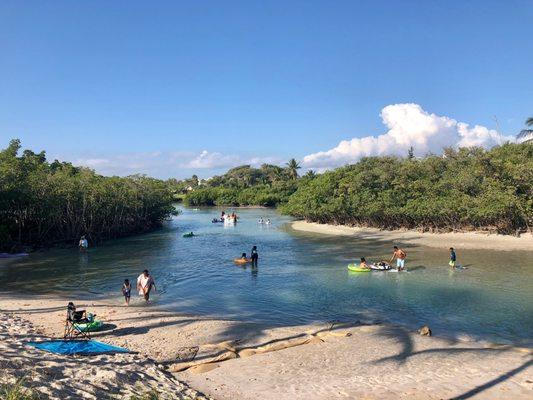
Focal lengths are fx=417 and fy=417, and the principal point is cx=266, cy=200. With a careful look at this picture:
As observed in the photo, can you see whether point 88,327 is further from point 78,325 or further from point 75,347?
point 75,347

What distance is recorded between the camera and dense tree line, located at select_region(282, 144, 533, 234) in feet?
138

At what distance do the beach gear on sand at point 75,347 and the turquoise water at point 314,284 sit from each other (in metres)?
7.00

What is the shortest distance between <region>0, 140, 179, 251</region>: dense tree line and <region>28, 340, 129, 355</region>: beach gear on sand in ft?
95.9

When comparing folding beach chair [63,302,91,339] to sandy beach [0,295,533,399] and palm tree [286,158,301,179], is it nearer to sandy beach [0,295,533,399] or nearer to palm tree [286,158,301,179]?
sandy beach [0,295,533,399]

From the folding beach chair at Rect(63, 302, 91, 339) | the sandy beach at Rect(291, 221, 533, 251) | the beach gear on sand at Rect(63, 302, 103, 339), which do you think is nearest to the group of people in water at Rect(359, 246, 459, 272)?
the sandy beach at Rect(291, 221, 533, 251)

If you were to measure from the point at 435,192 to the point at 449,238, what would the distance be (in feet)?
24.2

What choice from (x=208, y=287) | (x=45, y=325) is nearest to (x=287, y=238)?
(x=208, y=287)

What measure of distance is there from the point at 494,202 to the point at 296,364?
120 ft

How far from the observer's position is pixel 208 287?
2553 centimetres

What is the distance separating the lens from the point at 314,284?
25.5 meters

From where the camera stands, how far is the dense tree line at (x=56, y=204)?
38.0m

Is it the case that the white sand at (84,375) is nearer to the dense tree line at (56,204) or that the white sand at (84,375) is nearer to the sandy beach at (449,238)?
the dense tree line at (56,204)

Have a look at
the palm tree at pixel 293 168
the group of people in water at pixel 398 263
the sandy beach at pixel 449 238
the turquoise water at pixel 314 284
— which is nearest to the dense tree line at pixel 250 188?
the palm tree at pixel 293 168

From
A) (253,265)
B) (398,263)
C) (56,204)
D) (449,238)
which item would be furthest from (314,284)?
(56,204)
